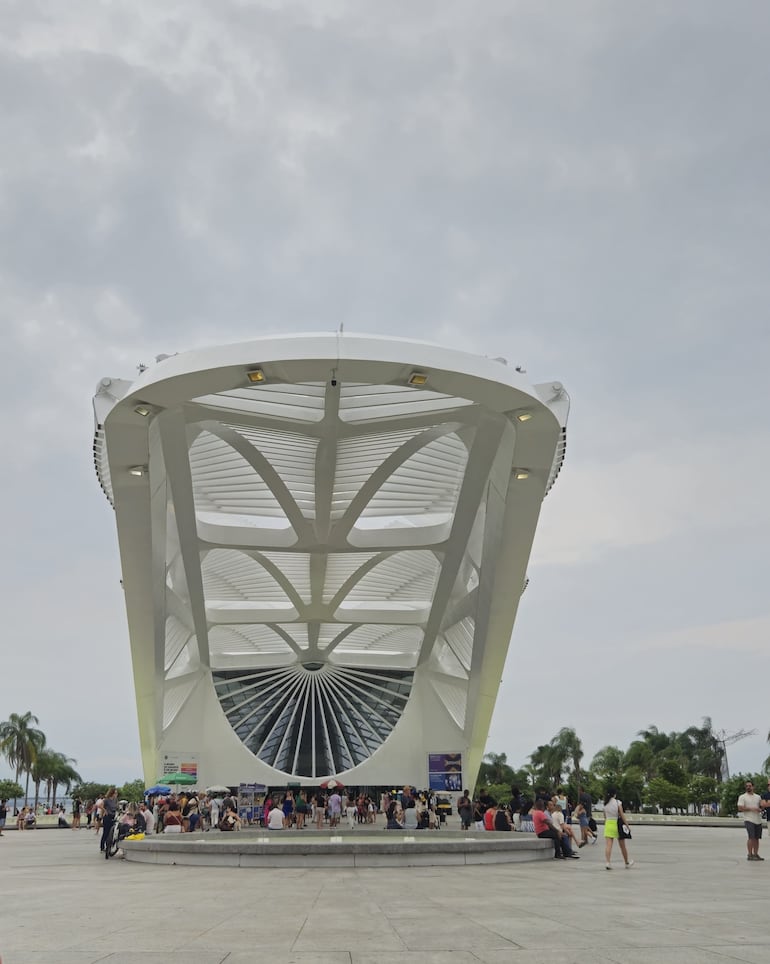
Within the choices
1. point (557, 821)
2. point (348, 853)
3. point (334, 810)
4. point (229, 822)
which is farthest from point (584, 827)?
point (348, 853)

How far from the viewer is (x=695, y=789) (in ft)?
160

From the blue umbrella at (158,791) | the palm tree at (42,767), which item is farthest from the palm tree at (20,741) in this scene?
the blue umbrella at (158,791)

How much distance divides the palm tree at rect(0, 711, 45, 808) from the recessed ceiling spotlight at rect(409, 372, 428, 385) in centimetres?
5424

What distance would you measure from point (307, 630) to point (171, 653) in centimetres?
666

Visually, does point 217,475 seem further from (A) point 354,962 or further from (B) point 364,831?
(A) point 354,962

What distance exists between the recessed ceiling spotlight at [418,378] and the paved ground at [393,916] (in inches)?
370

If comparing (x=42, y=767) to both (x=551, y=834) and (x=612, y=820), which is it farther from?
(x=612, y=820)

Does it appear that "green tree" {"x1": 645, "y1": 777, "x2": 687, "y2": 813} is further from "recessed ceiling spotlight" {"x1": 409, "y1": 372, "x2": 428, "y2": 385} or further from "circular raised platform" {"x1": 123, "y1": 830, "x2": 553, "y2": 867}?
"recessed ceiling spotlight" {"x1": 409, "y1": 372, "x2": 428, "y2": 385}

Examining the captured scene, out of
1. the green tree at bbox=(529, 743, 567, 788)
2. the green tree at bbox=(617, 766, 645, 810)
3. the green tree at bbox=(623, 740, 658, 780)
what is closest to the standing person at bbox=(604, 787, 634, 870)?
the green tree at bbox=(617, 766, 645, 810)

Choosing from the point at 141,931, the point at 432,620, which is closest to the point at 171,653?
the point at 432,620

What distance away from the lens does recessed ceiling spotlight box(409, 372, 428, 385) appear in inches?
687

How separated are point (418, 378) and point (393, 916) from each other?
39.8 feet

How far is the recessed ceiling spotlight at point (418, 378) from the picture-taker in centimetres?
1744

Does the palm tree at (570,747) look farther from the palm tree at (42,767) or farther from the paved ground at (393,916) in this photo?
the paved ground at (393,916)
